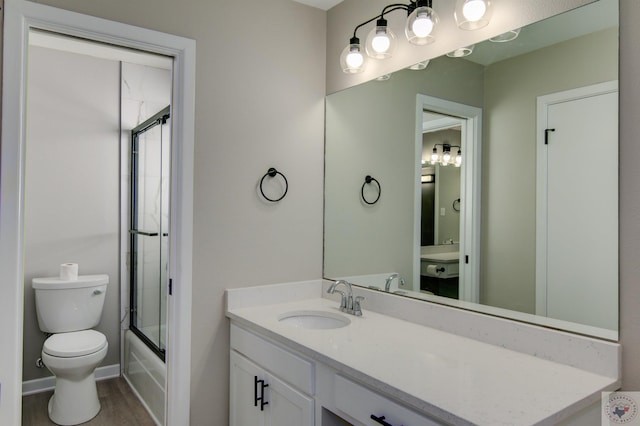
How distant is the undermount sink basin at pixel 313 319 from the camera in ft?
6.64

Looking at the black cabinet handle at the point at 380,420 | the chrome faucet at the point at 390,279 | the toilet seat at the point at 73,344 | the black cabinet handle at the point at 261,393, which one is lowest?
the toilet seat at the point at 73,344

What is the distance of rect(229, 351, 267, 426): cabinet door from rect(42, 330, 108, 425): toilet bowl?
1177 mm

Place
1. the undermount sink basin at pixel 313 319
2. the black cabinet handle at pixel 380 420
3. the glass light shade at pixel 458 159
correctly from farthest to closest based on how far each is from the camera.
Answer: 1. the undermount sink basin at pixel 313 319
2. the glass light shade at pixel 458 159
3. the black cabinet handle at pixel 380 420

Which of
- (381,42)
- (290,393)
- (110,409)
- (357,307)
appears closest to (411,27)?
(381,42)

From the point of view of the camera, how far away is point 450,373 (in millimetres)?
1265

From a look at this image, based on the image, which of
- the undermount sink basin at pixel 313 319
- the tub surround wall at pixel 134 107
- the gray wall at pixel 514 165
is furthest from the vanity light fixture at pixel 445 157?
the tub surround wall at pixel 134 107

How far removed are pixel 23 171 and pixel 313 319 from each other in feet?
4.59

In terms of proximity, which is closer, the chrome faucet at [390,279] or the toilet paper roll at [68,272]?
the chrome faucet at [390,279]

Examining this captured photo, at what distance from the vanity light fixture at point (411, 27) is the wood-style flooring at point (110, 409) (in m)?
2.46

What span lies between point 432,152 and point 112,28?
1.49m

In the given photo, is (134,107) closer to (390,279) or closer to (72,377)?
(72,377)

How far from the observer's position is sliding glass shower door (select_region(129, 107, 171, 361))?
107 inches

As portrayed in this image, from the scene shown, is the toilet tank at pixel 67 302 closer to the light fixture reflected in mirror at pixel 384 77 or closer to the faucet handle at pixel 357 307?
the faucet handle at pixel 357 307

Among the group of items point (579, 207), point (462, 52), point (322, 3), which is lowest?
point (579, 207)
